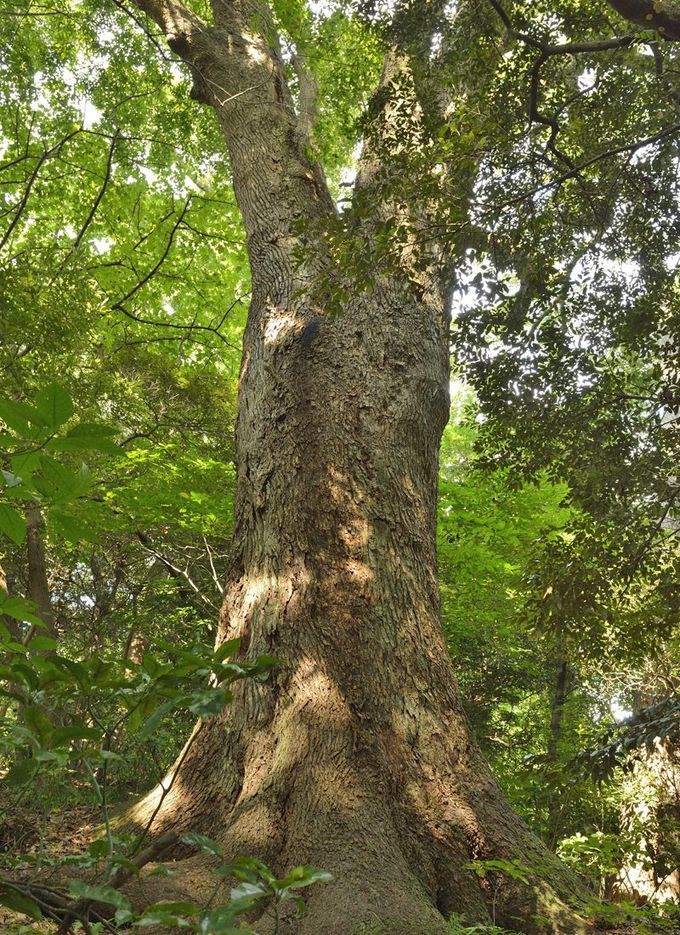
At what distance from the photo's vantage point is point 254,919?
2.35 metres

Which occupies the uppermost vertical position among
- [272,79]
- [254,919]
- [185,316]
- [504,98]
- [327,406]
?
[185,316]

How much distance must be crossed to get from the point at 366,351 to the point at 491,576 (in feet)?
14.6

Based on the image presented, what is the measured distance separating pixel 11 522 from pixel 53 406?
9.5 inches

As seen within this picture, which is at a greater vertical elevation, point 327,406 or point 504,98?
point 504,98

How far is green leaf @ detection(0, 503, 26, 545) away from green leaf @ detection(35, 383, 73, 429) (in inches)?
7.9

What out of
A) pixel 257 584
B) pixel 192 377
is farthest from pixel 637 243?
pixel 192 377

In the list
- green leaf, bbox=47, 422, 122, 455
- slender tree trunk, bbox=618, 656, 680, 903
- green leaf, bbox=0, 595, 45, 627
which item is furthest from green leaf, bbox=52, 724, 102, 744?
slender tree trunk, bbox=618, 656, 680, 903

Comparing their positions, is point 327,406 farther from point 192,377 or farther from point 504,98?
point 192,377

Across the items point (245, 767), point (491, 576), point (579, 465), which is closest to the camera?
point (245, 767)

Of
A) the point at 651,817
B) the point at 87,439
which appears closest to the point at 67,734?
the point at 87,439

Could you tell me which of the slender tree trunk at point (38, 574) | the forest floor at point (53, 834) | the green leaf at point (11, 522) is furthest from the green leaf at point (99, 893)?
the slender tree trunk at point (38, 574)

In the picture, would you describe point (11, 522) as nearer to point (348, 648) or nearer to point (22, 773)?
point (22, 773)

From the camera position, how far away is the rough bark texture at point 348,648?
2545mm

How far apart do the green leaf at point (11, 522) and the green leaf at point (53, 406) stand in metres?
0.20
